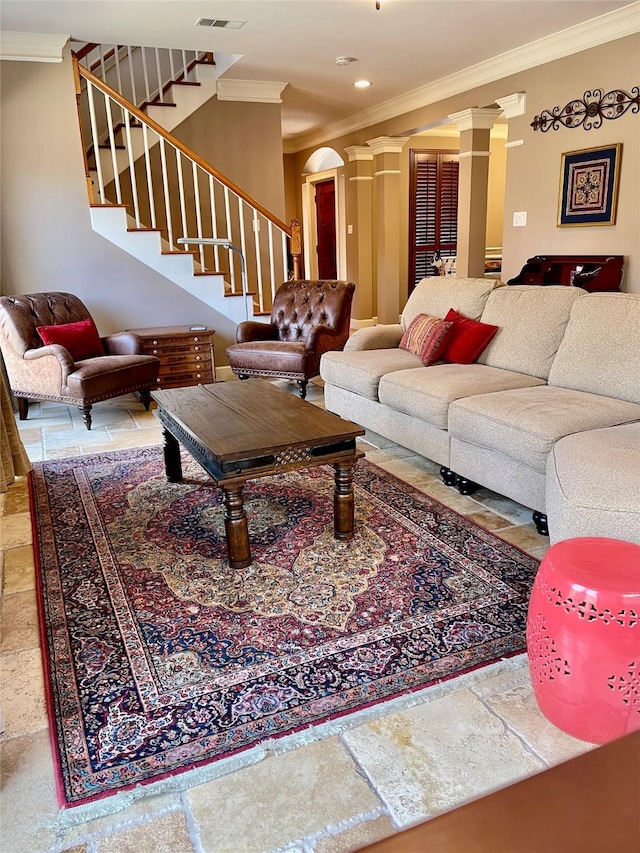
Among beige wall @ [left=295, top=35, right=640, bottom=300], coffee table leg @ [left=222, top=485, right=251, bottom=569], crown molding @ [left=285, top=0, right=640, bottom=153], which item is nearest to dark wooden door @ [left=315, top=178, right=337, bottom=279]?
A: crown molding @ [left=285, top=0, right=640, bottom=153]

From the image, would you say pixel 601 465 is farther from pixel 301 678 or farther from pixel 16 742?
pixel 16 742

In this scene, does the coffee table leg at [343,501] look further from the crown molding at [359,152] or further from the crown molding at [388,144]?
the crown molding at [359,152]

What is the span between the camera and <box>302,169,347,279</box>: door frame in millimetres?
9469

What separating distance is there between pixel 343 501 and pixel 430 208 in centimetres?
746

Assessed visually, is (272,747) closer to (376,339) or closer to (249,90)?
(376,339)

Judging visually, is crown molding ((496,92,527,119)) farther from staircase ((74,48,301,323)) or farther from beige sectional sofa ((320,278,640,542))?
beige sectional sofa ((320,278,640,542))

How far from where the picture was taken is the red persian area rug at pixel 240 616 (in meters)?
1.62

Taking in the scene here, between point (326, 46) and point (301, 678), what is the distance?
17.0 ft

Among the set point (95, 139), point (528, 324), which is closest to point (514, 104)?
point (528, 324)

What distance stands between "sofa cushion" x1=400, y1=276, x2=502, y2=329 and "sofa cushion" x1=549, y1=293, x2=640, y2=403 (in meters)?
0.78

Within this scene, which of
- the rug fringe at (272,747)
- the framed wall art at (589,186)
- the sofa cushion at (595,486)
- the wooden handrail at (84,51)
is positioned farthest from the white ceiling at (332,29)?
the rug fringe at (272,747)

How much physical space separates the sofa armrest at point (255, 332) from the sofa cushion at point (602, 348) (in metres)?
2.86

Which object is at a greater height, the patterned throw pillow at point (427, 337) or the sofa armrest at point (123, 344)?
the patterned throw pillow at point (427, 337)

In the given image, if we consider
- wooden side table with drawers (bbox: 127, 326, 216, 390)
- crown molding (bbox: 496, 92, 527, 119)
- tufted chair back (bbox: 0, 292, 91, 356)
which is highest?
crown molding (bbox: 496, 92, 527, 119)
